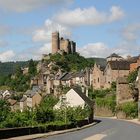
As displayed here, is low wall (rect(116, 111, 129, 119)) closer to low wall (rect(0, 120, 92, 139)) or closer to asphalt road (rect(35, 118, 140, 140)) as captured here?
asphalt road (rect(35, 118, 140, 140))

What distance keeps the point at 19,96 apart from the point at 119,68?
39.8 metres

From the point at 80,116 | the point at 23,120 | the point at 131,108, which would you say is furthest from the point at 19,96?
the point at 23,120

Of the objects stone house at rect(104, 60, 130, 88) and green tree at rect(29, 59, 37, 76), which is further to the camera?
green tree at rect(29, 59, 37, 76)

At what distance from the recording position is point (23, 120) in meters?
45.6

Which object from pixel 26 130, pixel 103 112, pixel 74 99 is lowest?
pixel 26 130

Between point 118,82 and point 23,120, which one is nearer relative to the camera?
point 23,120

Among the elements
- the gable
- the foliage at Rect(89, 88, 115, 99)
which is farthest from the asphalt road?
the foliage at Rect(89, 88, 115, 99)

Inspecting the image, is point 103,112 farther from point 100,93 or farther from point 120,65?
point 120,65

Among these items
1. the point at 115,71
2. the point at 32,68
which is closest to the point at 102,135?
the point at 115,71

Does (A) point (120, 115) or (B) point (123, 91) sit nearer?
(A) point (120, 115)

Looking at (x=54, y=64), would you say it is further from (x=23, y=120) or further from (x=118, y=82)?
(x=23, y=120)

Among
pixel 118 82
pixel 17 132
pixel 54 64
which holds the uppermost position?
pixel 54 64

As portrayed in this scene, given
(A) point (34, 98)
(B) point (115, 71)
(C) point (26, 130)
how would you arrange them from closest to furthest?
(C) point (26, 130) → (B) point (115, 71) → (A) point (34, 98)

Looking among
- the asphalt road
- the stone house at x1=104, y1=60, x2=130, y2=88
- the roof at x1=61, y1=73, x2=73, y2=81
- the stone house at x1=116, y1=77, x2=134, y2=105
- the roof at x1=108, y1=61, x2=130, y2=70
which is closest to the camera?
the asphalt road
